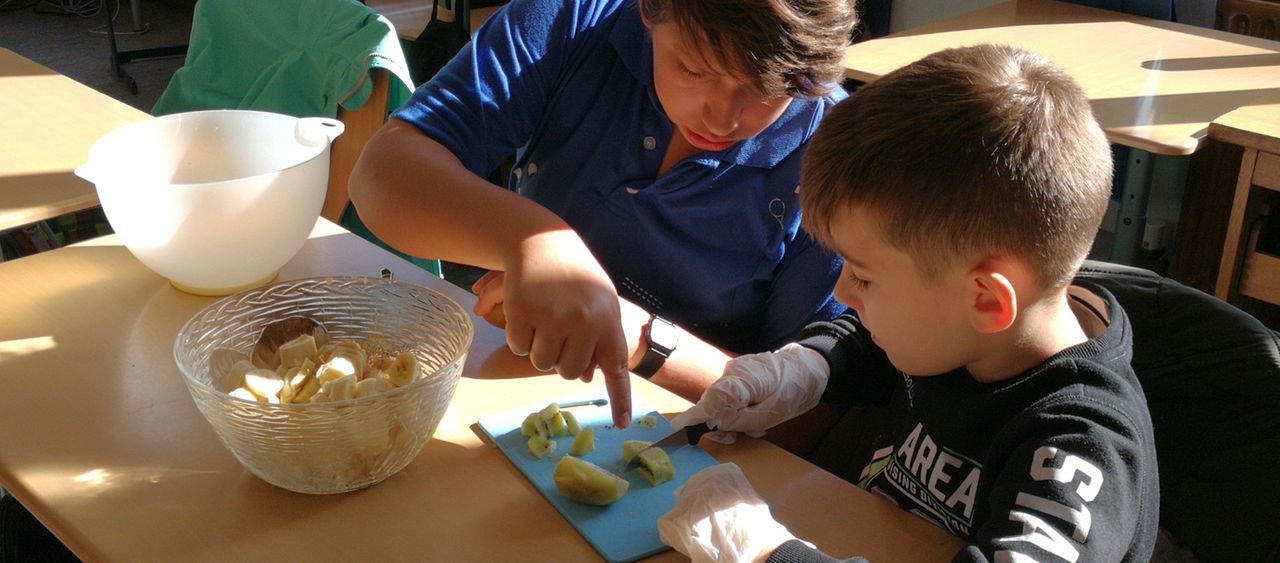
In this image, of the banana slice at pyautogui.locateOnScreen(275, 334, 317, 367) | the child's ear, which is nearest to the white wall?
the child's ear

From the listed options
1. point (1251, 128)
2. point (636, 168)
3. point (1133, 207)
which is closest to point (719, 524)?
point (636, 168)

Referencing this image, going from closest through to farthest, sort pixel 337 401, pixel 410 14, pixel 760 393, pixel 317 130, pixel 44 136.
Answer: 1. pixel 337 401
2. pixel 760 393
3. pixel 317 130
4. pixel 44 136
5. pixel 410 14

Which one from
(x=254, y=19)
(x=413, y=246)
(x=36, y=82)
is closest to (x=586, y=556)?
(x=413, y=246)

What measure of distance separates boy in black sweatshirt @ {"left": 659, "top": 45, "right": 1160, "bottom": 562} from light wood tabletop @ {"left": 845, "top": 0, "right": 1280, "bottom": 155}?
3.25ft

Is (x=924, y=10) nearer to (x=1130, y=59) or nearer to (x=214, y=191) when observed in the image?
(x=1130, y=59)

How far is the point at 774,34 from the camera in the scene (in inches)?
38.9

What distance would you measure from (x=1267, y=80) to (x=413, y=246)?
2017 millimetres

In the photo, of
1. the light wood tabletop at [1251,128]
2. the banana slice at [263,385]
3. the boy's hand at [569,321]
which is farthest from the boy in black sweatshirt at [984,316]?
the light wood tabletop at [1251,128]

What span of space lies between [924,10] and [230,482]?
3.49 meters

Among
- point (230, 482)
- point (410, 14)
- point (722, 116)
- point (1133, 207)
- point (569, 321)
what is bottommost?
point (1133, 207)

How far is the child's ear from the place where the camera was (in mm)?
887

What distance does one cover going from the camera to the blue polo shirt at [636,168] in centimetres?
127

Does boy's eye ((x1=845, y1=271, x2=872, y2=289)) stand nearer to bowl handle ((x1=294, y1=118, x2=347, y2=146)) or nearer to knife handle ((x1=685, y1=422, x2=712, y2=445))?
knife handle ((x1=685, y1=422, x2=712, y2=445))

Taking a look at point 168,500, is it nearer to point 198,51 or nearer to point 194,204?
point 194,204
